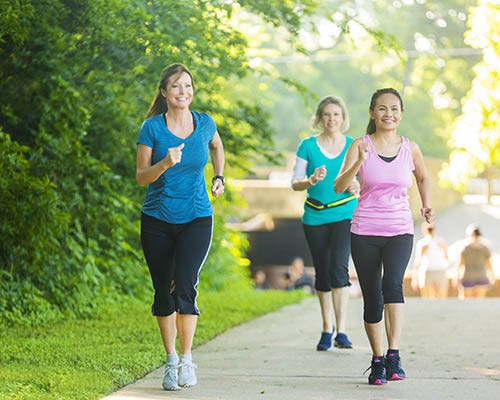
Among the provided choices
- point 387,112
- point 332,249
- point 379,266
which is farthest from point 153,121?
point 332,249

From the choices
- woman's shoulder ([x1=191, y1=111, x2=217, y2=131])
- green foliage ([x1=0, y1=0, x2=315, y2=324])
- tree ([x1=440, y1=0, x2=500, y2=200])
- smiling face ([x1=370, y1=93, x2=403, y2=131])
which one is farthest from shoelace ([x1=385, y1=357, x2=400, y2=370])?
tree ([x1=440, y1=0, x2=500, y2=200])

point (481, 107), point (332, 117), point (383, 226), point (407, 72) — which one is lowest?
point (383, 226)

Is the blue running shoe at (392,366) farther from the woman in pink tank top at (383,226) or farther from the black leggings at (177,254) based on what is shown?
the black leggings at (177,254)

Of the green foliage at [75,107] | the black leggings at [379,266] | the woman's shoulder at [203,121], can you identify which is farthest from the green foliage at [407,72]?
the woman's shoulder at [203,121]

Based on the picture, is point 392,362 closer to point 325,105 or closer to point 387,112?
point 387,112

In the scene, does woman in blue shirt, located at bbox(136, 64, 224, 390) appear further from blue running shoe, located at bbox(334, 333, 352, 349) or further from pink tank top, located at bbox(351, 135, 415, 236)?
blue running shoe, located at bbox(334, 333, 352, 349)

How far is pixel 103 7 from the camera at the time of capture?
33.5 ft

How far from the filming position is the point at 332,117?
8930 mm

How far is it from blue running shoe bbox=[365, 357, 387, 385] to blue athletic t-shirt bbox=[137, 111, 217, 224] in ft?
4.57

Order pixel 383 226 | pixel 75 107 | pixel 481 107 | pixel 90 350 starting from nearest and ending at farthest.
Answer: pixel 383 226, pixel 90 350, pixel 75 107, pixel 481 107

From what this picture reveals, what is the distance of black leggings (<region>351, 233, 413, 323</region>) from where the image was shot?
715cm

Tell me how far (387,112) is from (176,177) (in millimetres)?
1384

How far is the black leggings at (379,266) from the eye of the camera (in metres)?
7.15

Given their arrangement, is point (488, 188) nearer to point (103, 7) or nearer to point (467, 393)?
point (103, 7)
